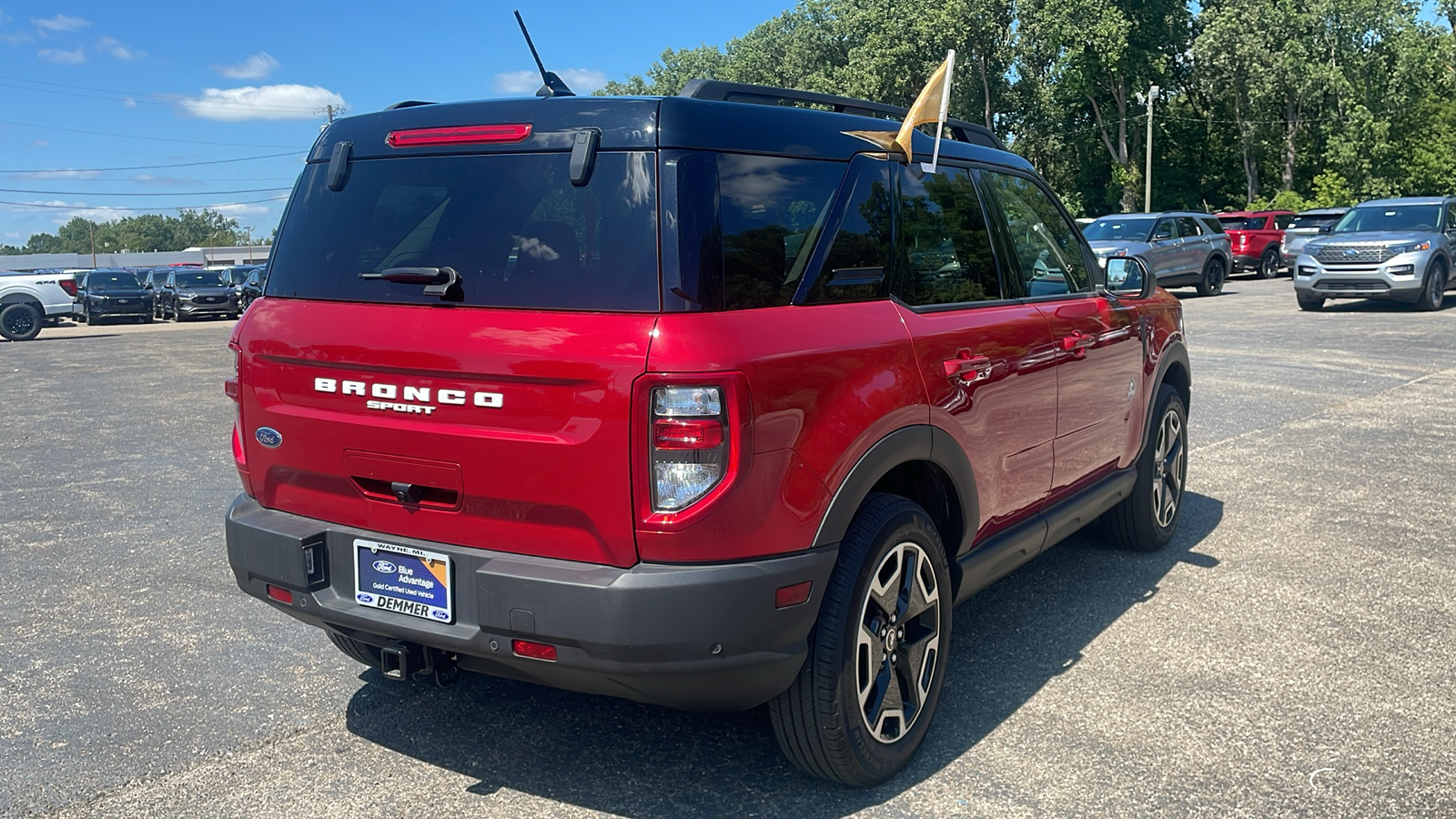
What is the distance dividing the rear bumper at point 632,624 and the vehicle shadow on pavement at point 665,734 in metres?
0.45

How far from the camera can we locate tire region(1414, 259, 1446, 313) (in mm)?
18359

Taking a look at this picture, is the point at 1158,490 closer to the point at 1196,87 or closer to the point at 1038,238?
the point at 1038,238

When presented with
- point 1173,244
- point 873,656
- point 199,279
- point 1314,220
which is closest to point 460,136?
point 873,656

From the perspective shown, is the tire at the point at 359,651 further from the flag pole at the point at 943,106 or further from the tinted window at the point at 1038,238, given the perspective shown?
the tinted window at the point at 1038,238

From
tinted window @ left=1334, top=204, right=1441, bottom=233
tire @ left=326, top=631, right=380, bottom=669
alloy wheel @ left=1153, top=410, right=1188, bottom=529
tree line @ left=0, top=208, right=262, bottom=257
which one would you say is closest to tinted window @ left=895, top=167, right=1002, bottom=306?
alloy wheel @ left=1153, top=410, right=1188, bottom=529

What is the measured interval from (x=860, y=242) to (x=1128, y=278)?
2312mm

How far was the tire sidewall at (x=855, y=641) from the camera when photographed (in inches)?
120

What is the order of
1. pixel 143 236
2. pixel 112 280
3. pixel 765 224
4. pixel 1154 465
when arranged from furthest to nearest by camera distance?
1. pixel 143 236
2. pixel 112 280
3. pixel 1154 465
4. pixel 765 224

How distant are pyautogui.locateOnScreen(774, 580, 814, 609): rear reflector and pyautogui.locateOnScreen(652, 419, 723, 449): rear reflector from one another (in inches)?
16.8

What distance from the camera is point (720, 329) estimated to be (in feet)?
8.98

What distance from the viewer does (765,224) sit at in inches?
118

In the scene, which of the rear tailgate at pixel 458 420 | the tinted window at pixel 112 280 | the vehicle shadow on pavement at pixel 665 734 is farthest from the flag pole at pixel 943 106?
the tinted window at pixel 112 280

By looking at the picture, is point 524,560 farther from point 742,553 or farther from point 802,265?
point 802,265

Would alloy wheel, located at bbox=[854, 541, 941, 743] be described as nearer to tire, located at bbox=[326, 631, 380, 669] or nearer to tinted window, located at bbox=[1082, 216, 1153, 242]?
tire, located at bbox=[326, 631, 380, 669]
